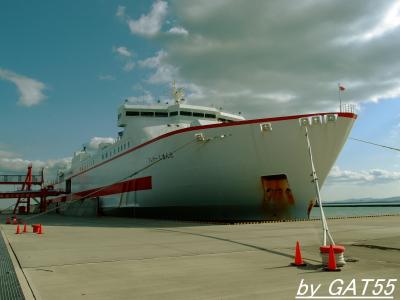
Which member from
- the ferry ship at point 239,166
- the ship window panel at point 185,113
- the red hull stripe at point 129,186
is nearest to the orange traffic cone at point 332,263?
the ferry ship at point 239,166

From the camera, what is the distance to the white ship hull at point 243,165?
15.9 m

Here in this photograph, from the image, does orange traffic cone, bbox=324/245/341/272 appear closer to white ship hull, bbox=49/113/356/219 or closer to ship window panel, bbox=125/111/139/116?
white ship hull, bbox=49/113/356/219

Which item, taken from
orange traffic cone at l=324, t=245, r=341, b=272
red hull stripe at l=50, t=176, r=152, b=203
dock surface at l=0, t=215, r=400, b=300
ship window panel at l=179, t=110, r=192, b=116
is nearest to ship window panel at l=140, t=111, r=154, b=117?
ship window panel at l=179, t=110, r=192, b=116

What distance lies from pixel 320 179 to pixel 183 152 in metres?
6.26

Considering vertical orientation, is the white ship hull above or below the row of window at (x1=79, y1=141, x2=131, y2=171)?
below

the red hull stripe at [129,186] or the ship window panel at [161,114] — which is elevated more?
the ship window panel at [161,114]

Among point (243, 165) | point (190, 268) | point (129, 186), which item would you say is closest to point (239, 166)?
point (243, 165)

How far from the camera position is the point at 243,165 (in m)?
16.3

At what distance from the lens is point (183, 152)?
17453mm

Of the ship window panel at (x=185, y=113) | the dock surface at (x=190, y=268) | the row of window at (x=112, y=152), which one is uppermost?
the ship window panel at (x=185, y=113)

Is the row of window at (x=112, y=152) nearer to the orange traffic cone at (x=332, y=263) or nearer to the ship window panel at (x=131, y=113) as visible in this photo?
the ship window panel at (x=131, y=113)

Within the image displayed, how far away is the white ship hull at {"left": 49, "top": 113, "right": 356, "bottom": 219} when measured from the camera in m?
15.9

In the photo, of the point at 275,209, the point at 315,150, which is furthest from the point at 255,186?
the point at 315,150

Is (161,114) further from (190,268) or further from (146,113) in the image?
(190,268)
